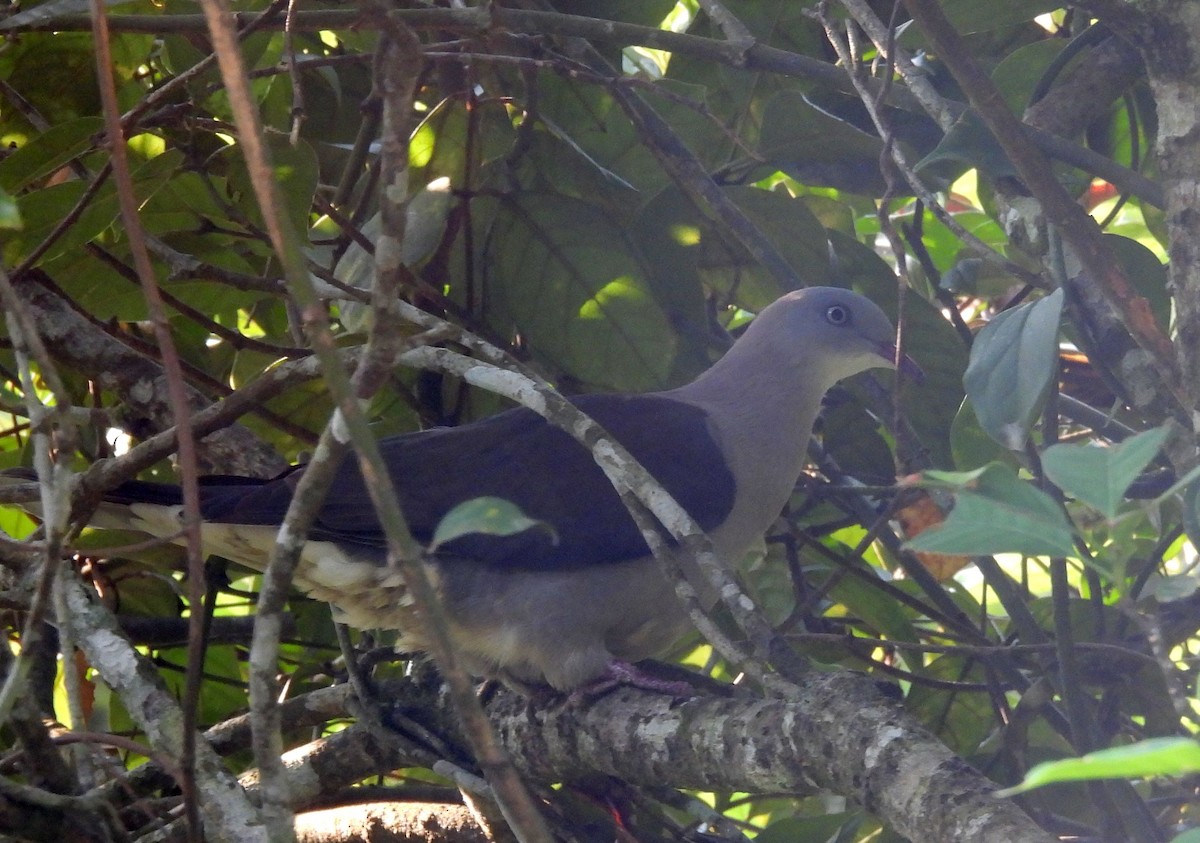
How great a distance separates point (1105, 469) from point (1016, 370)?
652mm

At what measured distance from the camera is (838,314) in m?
3.06

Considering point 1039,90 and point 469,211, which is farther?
point 469,211

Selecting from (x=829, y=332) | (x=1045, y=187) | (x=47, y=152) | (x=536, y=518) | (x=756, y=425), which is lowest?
(x=536, y=518)

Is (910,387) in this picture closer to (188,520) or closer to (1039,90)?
(1039,90)

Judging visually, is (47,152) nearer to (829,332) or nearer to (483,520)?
(483,520)

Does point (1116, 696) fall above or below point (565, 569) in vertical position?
below

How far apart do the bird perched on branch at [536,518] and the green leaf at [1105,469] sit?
5.55 ft

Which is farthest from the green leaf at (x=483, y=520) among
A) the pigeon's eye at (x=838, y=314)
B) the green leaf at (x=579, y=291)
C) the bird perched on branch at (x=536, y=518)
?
the pigeon's eye at (x=838, y=314)

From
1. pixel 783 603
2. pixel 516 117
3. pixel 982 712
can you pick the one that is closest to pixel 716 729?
pixel 982 712

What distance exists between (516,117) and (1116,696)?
6.24ft

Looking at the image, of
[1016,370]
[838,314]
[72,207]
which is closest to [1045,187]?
[1016,370]

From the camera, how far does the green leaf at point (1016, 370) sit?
148cm

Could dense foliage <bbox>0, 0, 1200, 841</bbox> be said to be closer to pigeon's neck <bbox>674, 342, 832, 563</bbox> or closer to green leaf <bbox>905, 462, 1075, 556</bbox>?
pigeon's neck <bbox>674, 342, 832, 563</bbox>

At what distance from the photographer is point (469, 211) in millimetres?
2715
